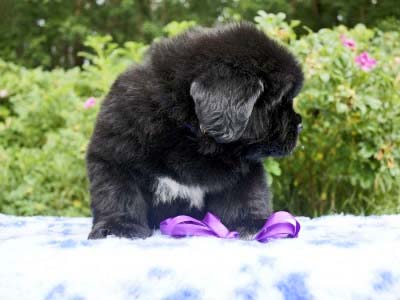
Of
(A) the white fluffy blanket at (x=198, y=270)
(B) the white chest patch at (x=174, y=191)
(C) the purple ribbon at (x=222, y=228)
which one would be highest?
(B) the white chest patch at (x=174, y=191)

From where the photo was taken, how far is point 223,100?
204 cm

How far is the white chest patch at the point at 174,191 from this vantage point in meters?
2.28

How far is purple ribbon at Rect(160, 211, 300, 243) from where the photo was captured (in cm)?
224

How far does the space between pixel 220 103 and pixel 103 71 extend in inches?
111

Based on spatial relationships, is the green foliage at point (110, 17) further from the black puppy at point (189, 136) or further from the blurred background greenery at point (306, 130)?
the black puppy at point (189, 136)

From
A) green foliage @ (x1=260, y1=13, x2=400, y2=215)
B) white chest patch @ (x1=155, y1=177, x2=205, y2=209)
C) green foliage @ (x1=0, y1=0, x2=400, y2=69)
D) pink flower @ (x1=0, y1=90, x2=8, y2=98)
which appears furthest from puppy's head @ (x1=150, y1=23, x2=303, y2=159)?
green foliage @ (x1=0, y1=0, x2=400, y2=69)

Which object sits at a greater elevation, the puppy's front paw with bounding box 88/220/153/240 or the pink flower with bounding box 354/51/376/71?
the pink flower with bounding box 354/51/376/71

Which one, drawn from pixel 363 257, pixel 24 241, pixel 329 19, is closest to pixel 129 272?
pixel 24 241

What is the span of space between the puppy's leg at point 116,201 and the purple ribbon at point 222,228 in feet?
0.37

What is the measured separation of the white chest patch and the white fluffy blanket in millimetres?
332

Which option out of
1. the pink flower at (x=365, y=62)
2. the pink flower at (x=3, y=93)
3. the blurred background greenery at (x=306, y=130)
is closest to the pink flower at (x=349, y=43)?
the blurred background greenery at (x=306, y=130)

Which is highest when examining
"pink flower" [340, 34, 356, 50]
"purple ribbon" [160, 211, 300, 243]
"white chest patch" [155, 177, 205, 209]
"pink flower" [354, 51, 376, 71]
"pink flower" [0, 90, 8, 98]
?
"pink flower" [340, 34, 356, 50]

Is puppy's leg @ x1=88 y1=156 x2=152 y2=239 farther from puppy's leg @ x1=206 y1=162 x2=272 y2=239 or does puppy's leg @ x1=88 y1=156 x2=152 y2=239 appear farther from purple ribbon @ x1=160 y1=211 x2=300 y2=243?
puppy's leg @ x1=206 y1=162 x2=272 y2=239

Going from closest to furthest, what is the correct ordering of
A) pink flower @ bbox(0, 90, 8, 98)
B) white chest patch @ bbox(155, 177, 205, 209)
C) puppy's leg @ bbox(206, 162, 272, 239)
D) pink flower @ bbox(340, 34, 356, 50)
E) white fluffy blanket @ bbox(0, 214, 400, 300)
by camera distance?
white fluffy blanket @ bbox(0, 214, 400, 300) → white chest patch @ bbox(155, 177, 205, 209) → puppy's leg @ bbox(206, 162, 272, 239) → pink flower @ bbox(340, 34, 356, 50) → pink flower @ bbox(0, 90, 8, 98)
